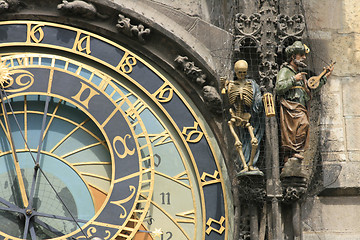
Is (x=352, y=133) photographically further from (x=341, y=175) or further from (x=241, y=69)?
(x=241, y=69)

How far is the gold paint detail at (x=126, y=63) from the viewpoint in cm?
898

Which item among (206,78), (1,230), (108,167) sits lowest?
(1,230)

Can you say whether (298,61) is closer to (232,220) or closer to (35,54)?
(232,220)

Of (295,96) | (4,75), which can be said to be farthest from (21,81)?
(295,96)

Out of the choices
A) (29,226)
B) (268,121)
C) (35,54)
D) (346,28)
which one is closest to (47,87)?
(35,54)

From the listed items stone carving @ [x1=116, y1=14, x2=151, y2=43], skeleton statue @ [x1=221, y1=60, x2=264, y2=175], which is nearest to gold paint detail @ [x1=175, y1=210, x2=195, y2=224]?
skeleton statue @ [x1=221, y1=60, x2=264, y2=175]

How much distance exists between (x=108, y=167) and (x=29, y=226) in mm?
694

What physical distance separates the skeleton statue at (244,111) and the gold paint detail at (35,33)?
1329 millimetres

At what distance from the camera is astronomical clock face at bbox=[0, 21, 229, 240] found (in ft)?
28.0

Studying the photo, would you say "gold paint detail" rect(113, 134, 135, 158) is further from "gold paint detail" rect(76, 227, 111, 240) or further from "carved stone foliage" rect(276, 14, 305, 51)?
"carved stone foliage" rect(276, 14, 305, 51)

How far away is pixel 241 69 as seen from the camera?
8.73 m

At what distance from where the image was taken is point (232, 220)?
8.67 m

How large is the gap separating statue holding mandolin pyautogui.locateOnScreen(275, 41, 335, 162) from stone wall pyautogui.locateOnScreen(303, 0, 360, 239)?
0.75ft

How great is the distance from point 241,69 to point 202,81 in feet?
1.10
